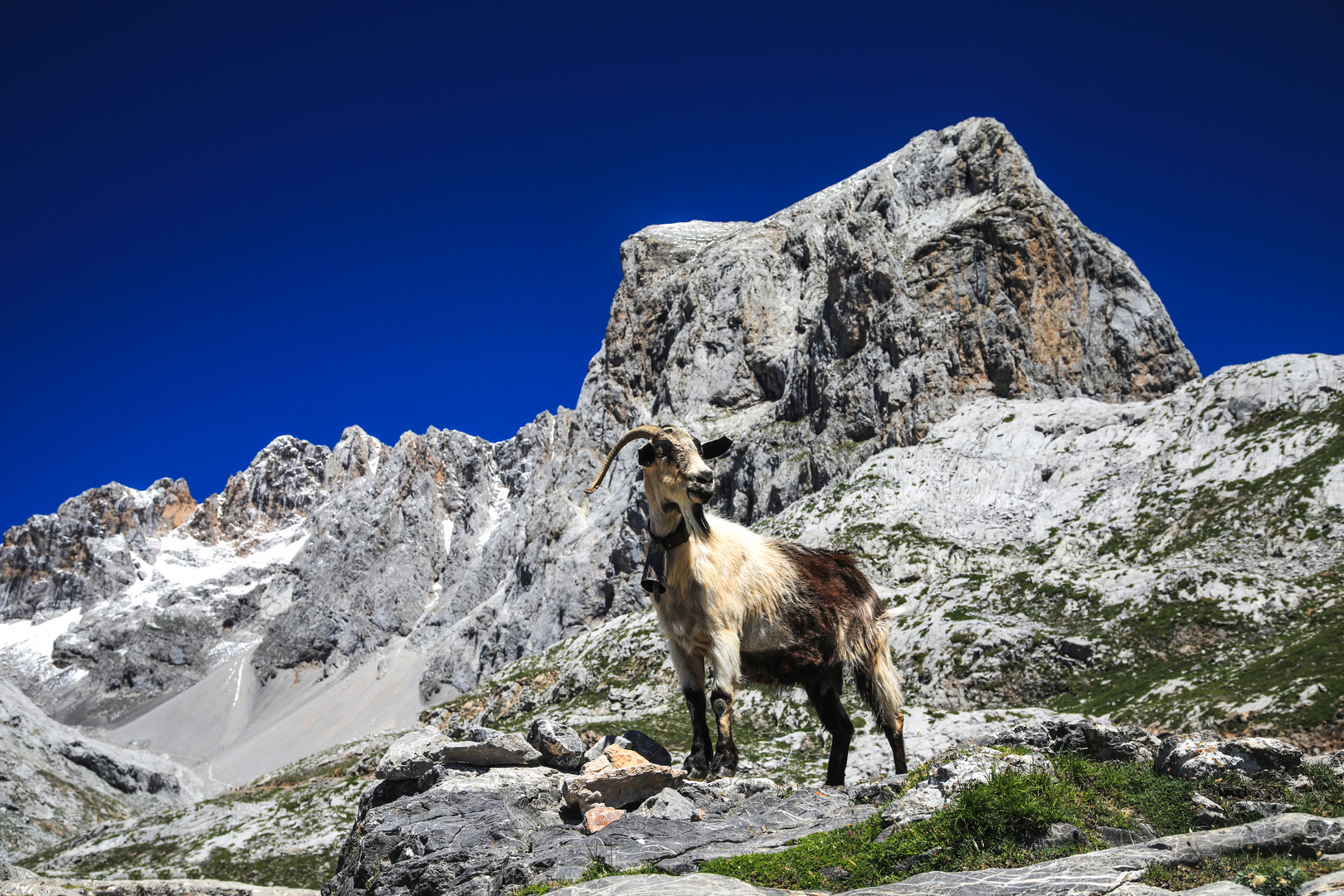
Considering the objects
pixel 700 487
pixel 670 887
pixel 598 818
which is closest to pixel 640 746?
pixel 598 818

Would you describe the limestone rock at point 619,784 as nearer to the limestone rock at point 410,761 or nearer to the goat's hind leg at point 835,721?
the goat's hind leg at point 835,721

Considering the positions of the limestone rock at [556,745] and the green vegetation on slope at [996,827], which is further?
the limestone rock at [556,745]

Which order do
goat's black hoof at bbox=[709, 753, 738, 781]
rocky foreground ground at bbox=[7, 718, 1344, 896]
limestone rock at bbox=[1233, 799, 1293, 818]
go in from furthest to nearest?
goat's black hoof at bbox=[709, 753, 738, 781]
limestone rock at bbox=[1233, 799, 1293, 818]
rocky foreground ground at bbox=[7, 718, 1344, 896]

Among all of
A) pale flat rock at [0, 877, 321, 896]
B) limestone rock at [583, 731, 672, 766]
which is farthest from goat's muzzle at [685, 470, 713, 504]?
pale flat rock at [0, 877, 321, 896]

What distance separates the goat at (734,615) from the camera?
8.62 m

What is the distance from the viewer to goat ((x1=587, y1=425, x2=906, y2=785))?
8.62m

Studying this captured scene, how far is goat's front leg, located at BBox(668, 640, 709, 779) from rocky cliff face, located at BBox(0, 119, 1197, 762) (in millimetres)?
51292

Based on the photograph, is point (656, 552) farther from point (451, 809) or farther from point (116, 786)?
point (116, 786)

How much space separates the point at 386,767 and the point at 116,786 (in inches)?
2694

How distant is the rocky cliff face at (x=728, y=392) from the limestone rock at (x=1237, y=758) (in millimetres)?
51382

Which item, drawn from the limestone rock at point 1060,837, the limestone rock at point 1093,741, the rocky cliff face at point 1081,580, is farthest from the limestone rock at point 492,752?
the limestone rock at point 1060,837

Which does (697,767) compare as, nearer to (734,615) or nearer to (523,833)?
(734,615)

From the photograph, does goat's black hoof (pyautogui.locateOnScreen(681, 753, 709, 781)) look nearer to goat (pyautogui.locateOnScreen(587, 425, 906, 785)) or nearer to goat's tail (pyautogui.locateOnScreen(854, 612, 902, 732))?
goat (pyautogui.locateOnScreen(587, 425, 906, 785))

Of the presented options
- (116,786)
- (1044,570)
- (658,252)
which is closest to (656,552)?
(1044,570)
